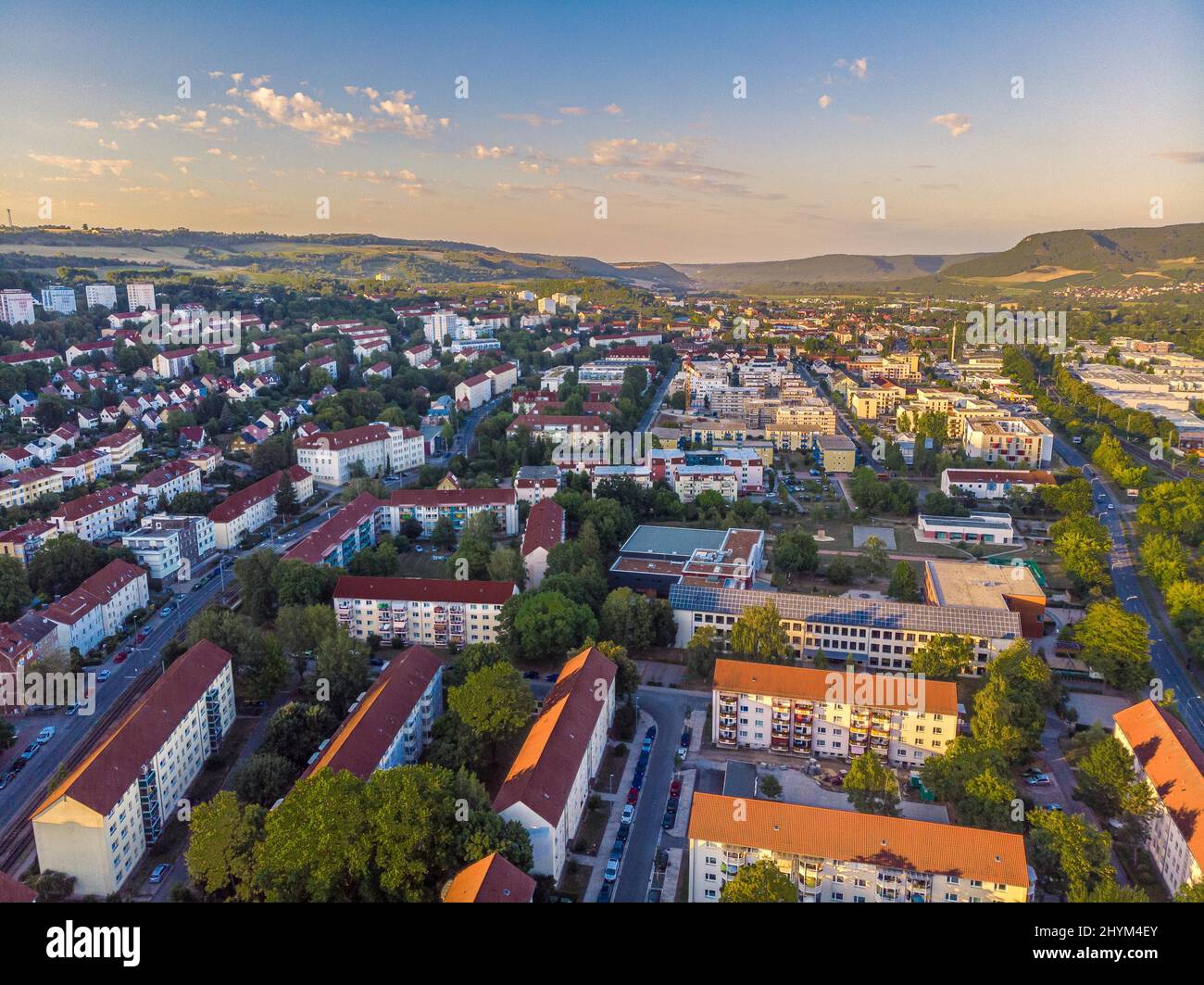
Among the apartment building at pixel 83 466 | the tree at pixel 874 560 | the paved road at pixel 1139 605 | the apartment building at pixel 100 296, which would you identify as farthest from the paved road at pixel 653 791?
the apartment building at pixel 100 296

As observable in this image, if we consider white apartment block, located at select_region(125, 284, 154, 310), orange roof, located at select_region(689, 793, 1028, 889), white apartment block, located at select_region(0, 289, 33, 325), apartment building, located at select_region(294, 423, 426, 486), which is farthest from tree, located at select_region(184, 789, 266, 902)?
white apartment block, located at select_region(125, 284, 154, 310)

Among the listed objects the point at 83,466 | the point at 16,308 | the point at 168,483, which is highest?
the point at 16,308

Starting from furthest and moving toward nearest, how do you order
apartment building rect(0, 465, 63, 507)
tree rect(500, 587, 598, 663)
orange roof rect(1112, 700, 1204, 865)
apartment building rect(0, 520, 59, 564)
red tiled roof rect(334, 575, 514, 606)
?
1. apartment building rect(0, 465, 63, 507)
2. apartment building rect(0, 520, 59, 564)
3. red tiled roof rect(334, 575, 514, 606)
4. tree rect(500, 587, 598, 663)
5. orange roof rect(1112, 700, 1204, 865)

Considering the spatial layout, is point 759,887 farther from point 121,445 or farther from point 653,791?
point 121,445

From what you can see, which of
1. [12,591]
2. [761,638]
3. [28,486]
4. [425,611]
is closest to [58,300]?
[28,486]

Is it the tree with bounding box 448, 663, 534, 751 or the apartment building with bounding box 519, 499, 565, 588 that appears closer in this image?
the tree with bounding box 448, 663, 534, 751

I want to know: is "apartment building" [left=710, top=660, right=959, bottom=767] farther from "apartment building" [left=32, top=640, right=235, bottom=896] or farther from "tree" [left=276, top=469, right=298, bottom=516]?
"tree" [left=276, top=469, right=298, bottom=516]

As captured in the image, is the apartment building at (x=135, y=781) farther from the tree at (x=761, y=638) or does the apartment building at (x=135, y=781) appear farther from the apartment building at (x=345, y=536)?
the tree at (x=761, y=638)
